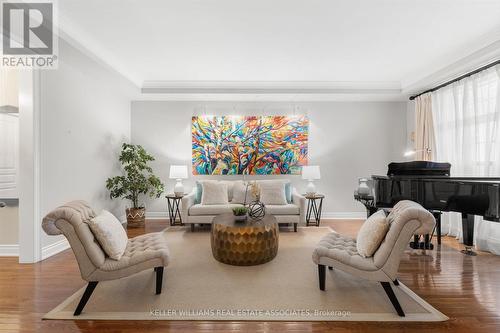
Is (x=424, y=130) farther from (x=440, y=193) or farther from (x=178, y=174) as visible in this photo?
(x=178, y=174)

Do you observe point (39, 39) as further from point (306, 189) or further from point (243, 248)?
point (306, 189)

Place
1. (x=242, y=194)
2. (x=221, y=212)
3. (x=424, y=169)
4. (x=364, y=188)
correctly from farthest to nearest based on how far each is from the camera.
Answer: (x=242, y=194) → (x=221, y=212) → (x=364, y=188) → (x=424, y=169)

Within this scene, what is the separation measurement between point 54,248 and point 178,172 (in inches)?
95.3

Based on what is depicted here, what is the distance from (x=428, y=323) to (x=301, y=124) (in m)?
4.44

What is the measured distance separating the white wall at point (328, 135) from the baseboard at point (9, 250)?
268 cm

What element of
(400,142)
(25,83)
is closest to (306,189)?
(400,142)

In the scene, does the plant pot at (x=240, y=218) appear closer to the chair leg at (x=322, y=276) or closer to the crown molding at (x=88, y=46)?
the chair leg at (x=322, y=276)

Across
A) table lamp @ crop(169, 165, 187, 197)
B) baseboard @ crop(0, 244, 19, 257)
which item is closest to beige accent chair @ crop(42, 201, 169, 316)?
baseboard @ crop(0, 244, 19, 257)

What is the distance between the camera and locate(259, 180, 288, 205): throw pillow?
5059mm

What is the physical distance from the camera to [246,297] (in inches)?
94.8

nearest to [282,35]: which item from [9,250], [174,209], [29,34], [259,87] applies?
[259,87]

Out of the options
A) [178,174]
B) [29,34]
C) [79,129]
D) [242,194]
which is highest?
[29,34]

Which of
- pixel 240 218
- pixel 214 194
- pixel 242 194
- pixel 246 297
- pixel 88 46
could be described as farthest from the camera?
pixel 242 194

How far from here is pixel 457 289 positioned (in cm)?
261
